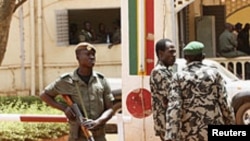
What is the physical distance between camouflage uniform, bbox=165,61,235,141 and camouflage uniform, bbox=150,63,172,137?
0.57 metres

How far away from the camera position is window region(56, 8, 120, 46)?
1692cm

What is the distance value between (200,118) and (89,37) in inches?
439

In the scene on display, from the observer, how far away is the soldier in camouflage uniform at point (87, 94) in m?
5.86

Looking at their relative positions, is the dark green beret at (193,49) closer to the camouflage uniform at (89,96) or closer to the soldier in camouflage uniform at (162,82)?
the soldier in camouflage uniform at (162,82)

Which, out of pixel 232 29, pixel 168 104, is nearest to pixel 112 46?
pixel 232 29

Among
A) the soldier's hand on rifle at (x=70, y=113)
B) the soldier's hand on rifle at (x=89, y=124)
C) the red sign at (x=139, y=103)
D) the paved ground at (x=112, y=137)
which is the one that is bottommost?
the paved ground at (x=112, y=137)

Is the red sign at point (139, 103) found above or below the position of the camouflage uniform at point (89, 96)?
below

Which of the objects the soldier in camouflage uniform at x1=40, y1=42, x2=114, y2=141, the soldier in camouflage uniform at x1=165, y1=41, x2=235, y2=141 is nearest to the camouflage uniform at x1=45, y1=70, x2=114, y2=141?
the soldier in camouflage uniform at x1=40, y1=42, x2=114, y2=141

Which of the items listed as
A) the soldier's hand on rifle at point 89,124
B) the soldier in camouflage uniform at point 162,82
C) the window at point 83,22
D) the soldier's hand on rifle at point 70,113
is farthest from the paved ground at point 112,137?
the window at point 83,22

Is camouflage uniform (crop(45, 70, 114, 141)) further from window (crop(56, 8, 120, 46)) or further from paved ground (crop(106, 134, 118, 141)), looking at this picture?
window (crop(56, 8, 120, 46))

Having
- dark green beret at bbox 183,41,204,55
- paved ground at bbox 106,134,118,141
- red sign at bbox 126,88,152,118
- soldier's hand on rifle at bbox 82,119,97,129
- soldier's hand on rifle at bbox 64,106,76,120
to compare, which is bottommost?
paved ground at bbox 106,134,118,141

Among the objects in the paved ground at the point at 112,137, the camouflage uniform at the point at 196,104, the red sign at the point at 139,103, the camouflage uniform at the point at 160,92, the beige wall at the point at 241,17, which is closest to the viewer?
the camouflage uniform at the point at 196,104

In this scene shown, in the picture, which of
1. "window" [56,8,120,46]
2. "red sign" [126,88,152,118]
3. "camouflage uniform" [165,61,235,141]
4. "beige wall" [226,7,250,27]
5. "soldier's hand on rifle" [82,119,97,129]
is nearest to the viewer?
"soldier's hand on rifle" [82,119,97,129]

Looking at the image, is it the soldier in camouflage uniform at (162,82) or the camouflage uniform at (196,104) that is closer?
the camouflage uniform at (196,104)
